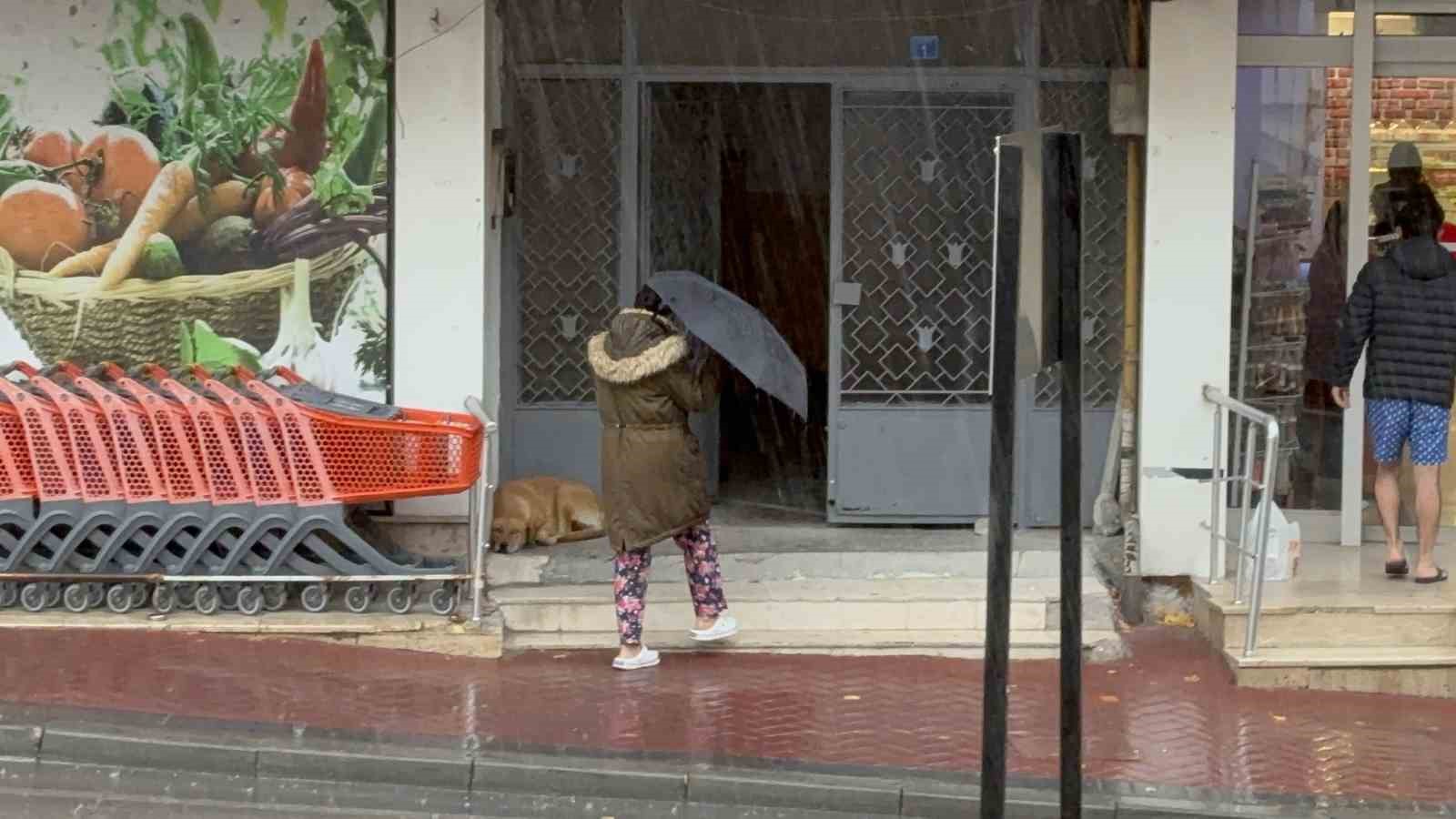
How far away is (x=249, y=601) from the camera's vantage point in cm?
993

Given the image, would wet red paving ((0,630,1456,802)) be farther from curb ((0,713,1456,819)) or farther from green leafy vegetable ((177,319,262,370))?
green leafy vegetable ((177,319,262,370))

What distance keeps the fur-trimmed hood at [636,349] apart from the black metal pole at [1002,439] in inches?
147

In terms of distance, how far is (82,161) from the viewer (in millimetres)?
10508

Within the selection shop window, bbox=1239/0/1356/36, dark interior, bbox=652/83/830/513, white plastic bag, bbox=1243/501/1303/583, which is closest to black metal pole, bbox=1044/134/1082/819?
white plastic bag, bbox=1243/501/1303/583

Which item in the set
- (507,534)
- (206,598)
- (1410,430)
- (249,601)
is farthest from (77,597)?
(1410,430)

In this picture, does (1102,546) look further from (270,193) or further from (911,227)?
(270,193)

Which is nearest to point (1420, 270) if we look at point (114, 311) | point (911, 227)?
point (911, 227)

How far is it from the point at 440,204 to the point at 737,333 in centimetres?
235

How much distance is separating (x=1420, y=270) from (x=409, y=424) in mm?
5122

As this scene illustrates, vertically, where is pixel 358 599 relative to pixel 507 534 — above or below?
below

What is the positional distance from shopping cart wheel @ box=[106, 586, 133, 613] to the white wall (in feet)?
17.0

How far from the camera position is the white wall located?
10.5 metres

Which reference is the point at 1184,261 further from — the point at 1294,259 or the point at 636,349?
the point at 636,349

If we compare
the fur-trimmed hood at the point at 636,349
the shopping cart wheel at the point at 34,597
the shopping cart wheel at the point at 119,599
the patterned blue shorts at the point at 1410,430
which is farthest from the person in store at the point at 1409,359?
the shopping cart wheel at the point at 34,597
